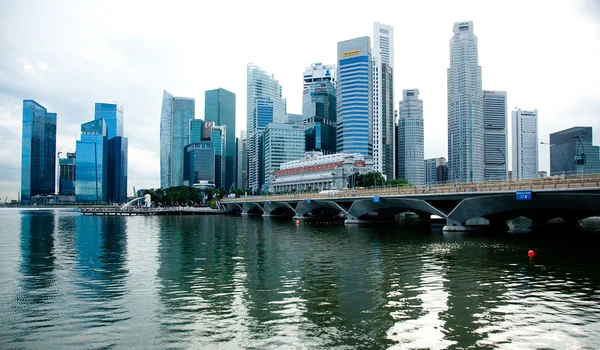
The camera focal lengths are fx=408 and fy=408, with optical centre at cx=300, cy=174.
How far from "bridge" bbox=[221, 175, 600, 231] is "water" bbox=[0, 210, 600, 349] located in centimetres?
1000

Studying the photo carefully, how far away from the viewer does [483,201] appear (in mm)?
56000

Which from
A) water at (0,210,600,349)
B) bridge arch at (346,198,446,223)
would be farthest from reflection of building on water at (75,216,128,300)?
bridge arch at (346,198,446,223)

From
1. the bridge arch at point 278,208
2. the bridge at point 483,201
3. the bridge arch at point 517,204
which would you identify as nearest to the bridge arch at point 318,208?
the bridge at point 483,201

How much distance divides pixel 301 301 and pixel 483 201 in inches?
1725

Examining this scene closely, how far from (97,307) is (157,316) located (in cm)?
371

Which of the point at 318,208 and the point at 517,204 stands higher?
the point at 517,204

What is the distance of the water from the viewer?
1492 cm

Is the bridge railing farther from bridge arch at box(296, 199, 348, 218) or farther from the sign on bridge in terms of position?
bridge arch at box(296, 199, 348, 218)

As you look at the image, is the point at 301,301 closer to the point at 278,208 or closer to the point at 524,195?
the point at 524,195

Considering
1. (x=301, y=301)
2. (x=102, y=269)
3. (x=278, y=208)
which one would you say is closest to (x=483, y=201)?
(x=301, y=301)

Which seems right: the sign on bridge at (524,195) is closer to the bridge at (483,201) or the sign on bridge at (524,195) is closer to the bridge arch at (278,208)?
the bridge at (483,201)

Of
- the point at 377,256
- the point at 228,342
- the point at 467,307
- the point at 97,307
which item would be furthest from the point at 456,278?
the point at 97,307

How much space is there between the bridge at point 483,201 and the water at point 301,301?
32.8 ft

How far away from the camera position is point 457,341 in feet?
47.6
